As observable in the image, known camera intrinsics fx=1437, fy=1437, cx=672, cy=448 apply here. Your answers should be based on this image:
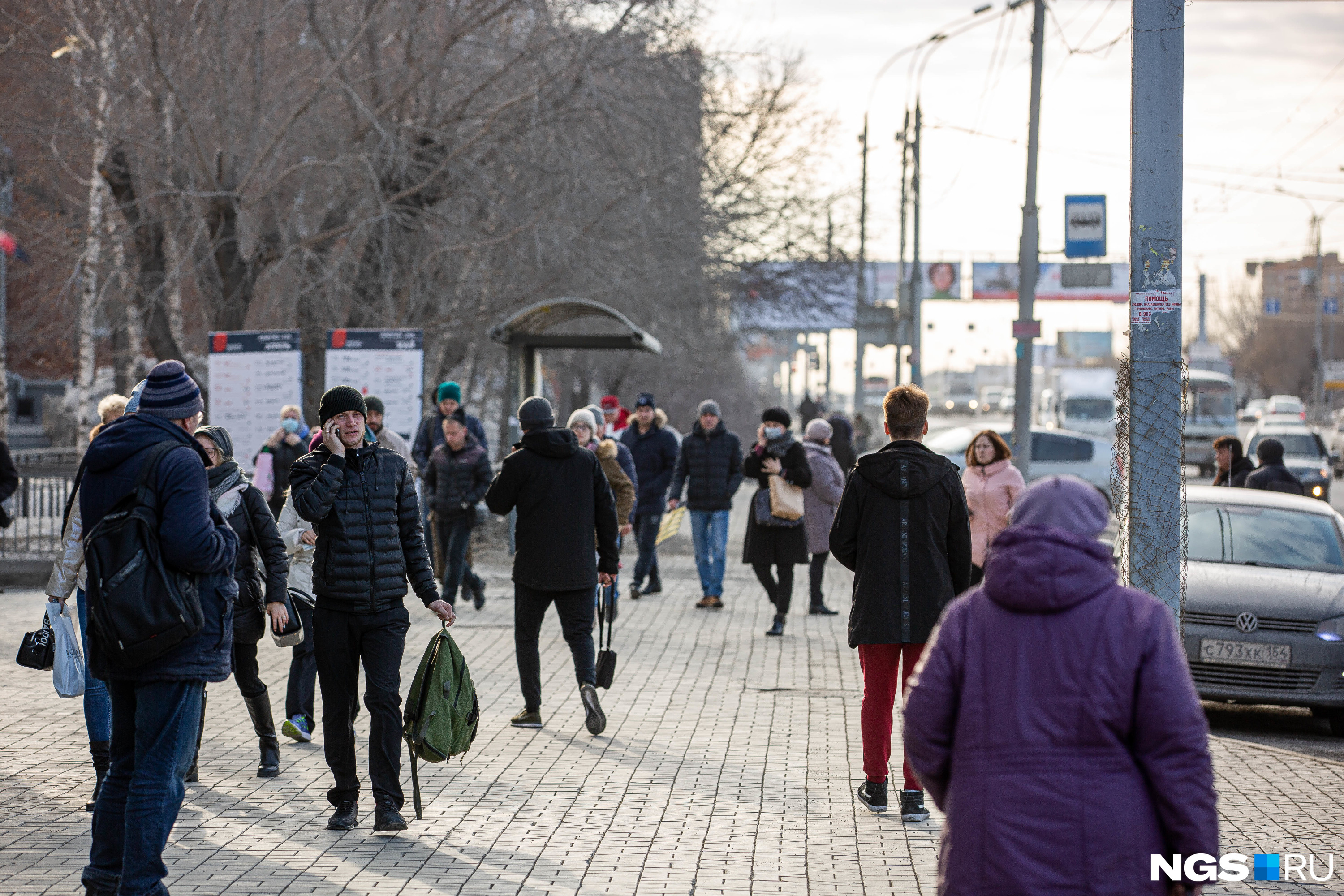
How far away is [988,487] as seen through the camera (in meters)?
9.17

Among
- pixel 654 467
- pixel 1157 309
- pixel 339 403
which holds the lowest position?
pixel 654 467

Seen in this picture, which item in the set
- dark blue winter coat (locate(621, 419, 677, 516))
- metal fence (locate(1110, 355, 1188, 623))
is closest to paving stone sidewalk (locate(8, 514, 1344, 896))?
metal fence (locate(1110, 355, 1188, 623))

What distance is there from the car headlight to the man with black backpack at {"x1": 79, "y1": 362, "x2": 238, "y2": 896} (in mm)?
6339

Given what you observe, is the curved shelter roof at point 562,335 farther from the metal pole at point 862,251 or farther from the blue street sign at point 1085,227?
the metal pole at point 862,251

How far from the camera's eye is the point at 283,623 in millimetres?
5855

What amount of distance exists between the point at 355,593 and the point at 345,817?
0.90m

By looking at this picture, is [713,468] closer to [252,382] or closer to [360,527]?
[252,382]

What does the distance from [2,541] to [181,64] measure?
5.26 metres

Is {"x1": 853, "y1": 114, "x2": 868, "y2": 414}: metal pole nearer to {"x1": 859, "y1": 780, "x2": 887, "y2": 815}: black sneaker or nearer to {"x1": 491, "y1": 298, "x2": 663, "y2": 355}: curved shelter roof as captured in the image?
{"x1": 491, "y1": 298, "x2": 663, "y2": 355}: curved shelter roof

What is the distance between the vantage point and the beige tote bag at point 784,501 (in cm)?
Result: 1141

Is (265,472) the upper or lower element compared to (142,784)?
upper

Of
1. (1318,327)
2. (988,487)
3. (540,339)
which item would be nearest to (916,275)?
(540,339)

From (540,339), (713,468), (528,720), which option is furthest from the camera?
(540,339)

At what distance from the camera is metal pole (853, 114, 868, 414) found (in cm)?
2775
